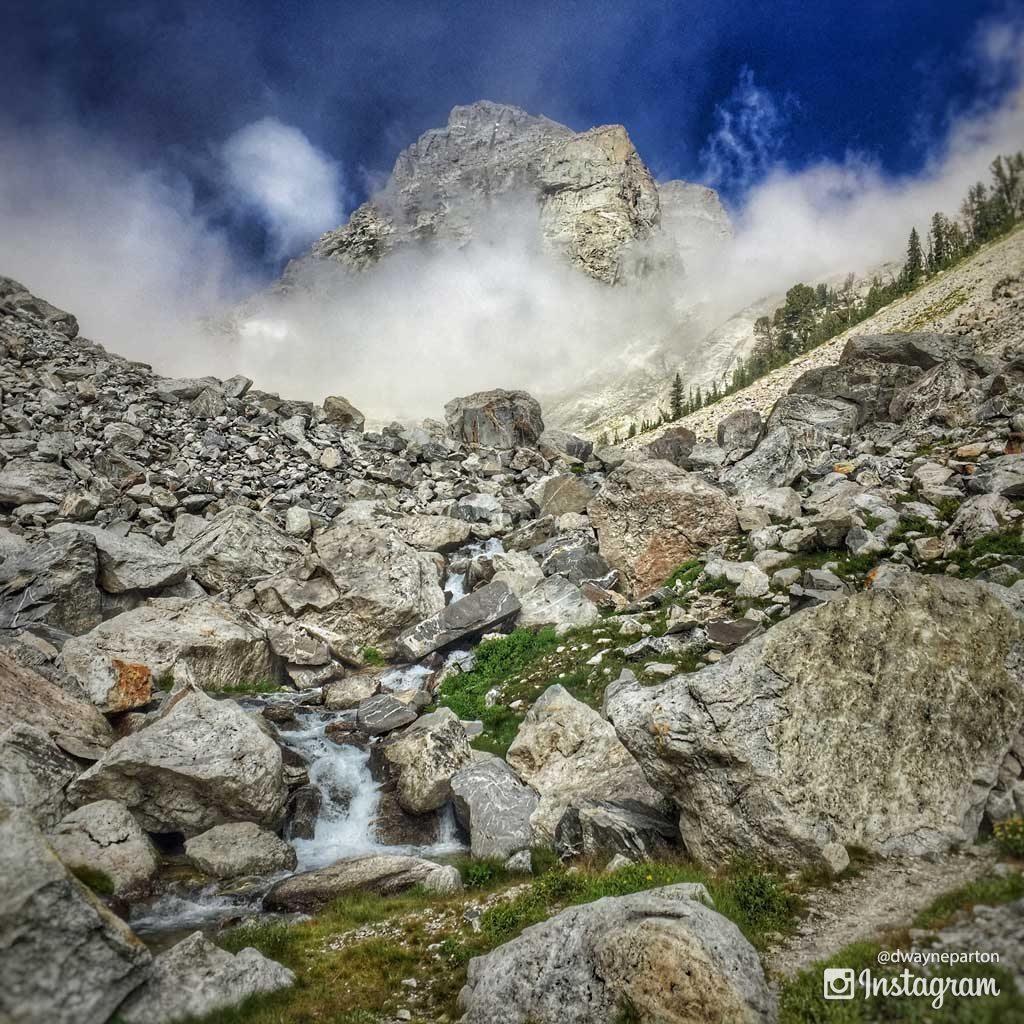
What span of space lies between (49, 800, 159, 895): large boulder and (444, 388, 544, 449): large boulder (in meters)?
45.1

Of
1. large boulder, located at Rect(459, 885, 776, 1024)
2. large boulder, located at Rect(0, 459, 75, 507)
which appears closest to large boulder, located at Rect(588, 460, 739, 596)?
large boulder, located at Rect(459, 885, 776, 1024)

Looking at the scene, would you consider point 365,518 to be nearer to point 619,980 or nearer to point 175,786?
point 175,786

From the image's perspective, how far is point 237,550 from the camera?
29297mm

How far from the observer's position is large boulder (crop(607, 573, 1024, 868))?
890 centimetres

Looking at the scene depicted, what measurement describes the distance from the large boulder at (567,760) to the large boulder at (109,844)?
29.0 ft

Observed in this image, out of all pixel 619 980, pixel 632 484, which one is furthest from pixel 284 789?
pixel 632 484

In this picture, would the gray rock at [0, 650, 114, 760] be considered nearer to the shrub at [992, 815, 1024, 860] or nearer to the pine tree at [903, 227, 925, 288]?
the shrub at [992, 815, 1024, 860]

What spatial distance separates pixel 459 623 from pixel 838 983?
65.5 feet

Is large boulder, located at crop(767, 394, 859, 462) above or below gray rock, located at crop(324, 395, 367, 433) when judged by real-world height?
below

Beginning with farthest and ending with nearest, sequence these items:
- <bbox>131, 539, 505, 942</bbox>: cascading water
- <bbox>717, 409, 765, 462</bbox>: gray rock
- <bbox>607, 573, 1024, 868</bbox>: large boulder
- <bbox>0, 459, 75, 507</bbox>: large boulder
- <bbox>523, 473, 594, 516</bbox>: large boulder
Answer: <bbox>717, 409, 765, 462</bbox>: gray rock, <bbox>523, 473, 594, 516</bbox>: large boulder, <bbox>0, 459, 75, 507</bbox>: large boulder, <bbox>131, 539, 505, 942</bbox>: cascading water, <bbox>607, 573, 1024, 868</bbox>: large boulder

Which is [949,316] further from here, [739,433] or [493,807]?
[493,807]

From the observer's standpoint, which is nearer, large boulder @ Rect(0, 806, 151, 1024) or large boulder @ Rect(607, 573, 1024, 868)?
large boulder @ Rect(0, 806, 151, 1024)

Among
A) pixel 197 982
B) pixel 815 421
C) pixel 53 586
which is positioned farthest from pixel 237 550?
pixel 815 421

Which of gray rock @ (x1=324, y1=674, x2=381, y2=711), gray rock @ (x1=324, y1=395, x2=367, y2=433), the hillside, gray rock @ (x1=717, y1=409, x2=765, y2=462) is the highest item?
the hillside
